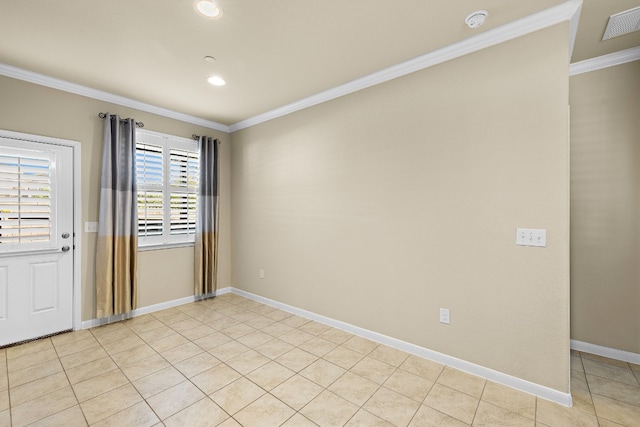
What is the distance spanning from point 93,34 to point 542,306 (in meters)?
3.99

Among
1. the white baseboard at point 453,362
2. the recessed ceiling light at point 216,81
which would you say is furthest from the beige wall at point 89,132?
the white baseboard at point 453,362

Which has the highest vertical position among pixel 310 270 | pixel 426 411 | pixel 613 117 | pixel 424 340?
pixel 613 117

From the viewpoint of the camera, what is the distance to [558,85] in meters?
2.07

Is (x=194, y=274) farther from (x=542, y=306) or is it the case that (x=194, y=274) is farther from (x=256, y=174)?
(x=542, y=306)

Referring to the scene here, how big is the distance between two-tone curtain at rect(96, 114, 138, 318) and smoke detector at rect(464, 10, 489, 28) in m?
3.71

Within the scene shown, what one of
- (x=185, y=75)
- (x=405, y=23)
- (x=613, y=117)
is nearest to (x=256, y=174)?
(x=185, y=75)

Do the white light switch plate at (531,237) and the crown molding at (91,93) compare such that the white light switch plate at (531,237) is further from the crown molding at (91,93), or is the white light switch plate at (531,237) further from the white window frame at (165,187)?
the crown molding at (91,93)

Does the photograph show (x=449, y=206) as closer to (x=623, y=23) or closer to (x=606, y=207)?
(x=606, y=207)

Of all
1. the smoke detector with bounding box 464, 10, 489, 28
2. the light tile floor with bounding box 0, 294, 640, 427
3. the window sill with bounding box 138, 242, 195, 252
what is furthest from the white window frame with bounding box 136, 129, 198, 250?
the smoke detector with bounding box 464, 10, 489, 28

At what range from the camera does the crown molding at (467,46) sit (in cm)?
204

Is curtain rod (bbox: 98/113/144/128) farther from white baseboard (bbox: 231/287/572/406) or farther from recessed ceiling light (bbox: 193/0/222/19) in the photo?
white baseboard (bbox: 231/287/572/406)

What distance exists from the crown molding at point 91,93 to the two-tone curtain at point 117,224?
25 cm

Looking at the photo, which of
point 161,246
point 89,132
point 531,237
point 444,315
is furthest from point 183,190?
point 531,237

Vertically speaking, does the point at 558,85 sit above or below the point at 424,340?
above
